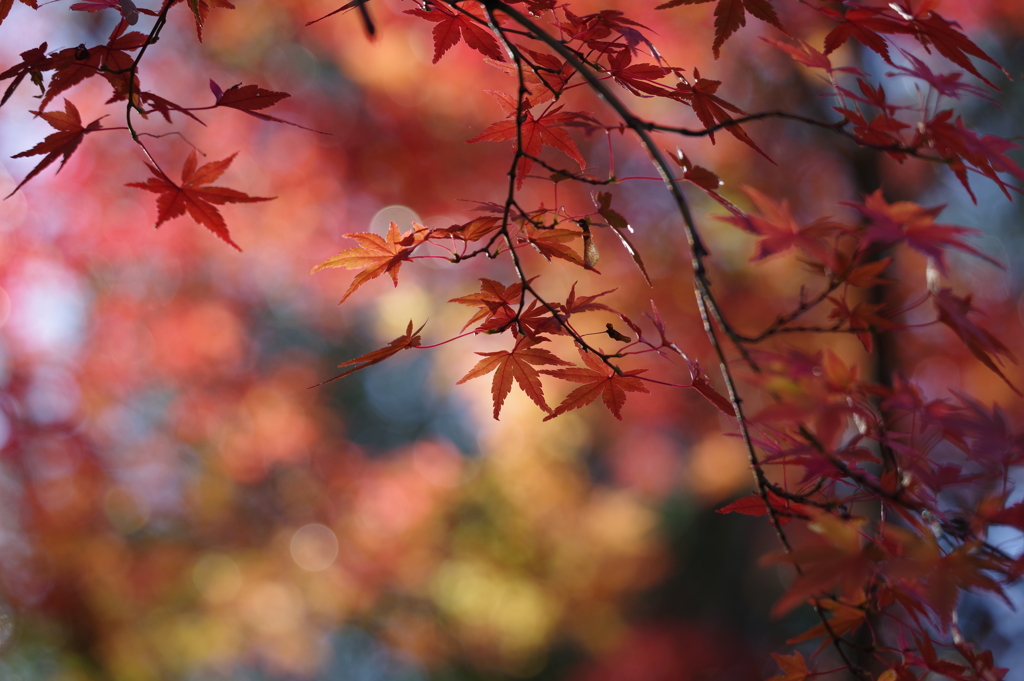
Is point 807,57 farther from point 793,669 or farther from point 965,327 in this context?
point 793,669

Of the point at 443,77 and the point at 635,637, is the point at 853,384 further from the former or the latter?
the point at 635,637

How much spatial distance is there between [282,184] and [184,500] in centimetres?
205

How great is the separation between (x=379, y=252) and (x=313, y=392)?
430 cm

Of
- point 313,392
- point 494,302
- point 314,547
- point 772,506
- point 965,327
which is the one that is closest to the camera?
point 965,327

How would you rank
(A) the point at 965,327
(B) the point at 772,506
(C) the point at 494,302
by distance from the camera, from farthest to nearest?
(C) the point at 494,302 → (B) the point at 772,506 → (A) the point at 965,327

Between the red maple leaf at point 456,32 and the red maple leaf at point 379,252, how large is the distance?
8.9 inches

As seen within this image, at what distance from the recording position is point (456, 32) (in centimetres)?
84

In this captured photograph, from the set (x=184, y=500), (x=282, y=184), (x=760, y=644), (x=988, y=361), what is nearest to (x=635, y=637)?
(x=760, y=644)

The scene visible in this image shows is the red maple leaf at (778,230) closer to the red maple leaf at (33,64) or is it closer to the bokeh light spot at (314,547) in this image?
the red maple leaf at (33,64)

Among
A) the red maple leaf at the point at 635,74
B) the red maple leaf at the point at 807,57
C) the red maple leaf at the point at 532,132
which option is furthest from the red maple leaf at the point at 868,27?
the red maple leaf at the point at 532,132

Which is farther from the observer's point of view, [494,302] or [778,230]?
[494,302]

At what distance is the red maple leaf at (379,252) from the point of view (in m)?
0.81

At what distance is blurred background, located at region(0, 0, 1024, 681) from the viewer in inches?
134

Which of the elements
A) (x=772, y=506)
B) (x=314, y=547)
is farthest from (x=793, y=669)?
(x=314, y=547)
